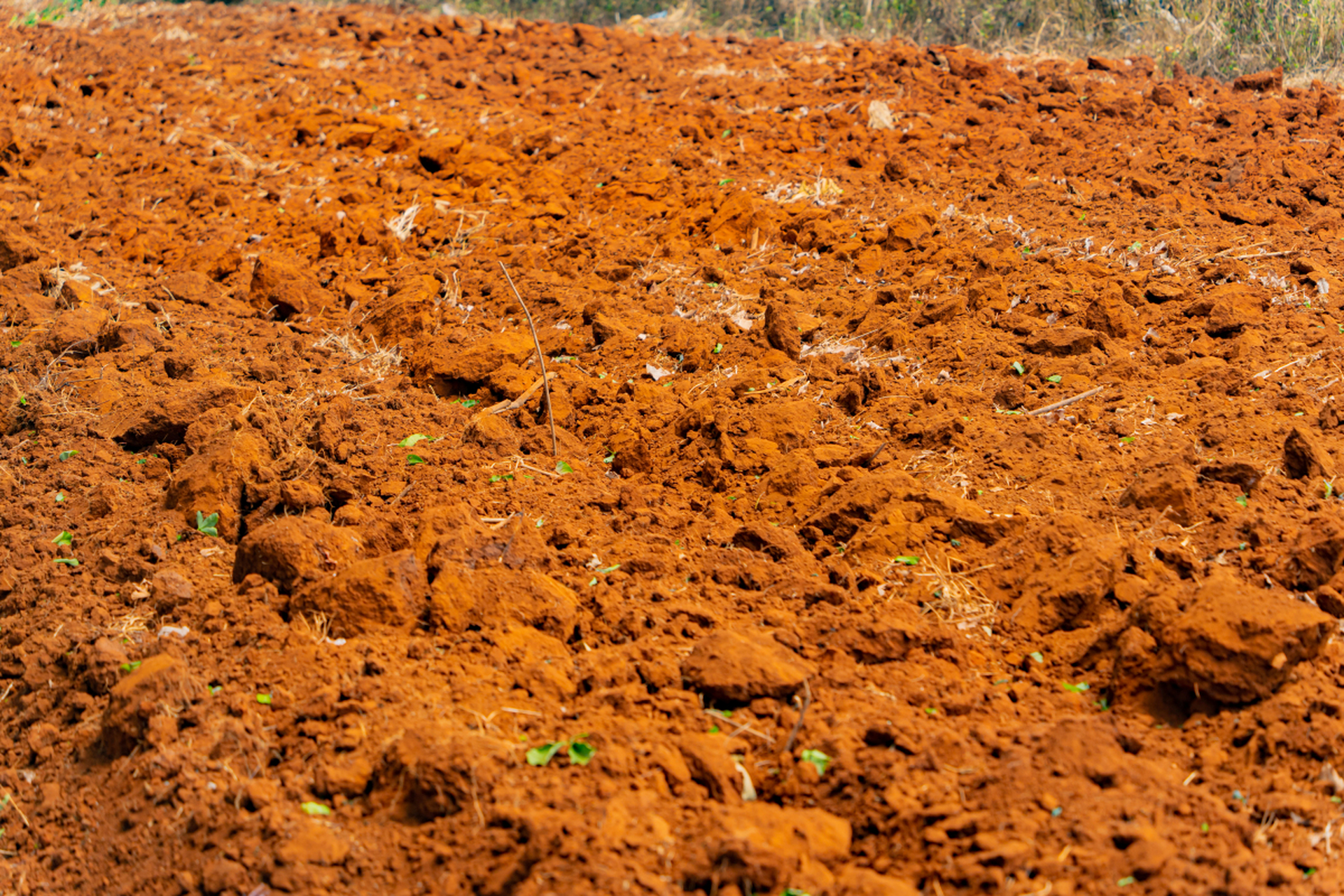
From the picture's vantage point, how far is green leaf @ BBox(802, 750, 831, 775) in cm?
194

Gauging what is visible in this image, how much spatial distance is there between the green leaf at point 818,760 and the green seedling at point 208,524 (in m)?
1.97

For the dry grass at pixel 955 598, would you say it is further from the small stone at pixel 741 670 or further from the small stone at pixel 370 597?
the small stone at pixel 370 597

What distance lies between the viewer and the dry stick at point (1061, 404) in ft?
11.0

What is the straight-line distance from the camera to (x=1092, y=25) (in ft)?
26.1

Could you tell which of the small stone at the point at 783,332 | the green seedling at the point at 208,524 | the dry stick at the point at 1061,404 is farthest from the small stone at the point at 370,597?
the dry stick at the point at 1061,404

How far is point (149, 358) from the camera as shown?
13.2ft

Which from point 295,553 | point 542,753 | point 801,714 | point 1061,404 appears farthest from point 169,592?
point 1061,404

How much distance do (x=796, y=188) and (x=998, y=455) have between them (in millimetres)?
2769

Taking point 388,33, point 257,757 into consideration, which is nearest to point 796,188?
point 257,757

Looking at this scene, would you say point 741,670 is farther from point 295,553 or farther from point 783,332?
point 783,332

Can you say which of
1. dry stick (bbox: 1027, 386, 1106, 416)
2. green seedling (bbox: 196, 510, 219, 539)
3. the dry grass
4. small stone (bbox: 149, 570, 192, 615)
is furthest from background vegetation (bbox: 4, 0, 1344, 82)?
small stone (bbox: 149, 570, 192, 615)

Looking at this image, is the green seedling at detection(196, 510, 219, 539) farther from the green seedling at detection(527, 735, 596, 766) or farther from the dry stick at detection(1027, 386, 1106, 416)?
the dry stick at detection(1027, 386, 1106, 416)

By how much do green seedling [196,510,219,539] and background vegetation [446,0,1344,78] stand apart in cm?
744

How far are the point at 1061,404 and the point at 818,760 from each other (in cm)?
198
